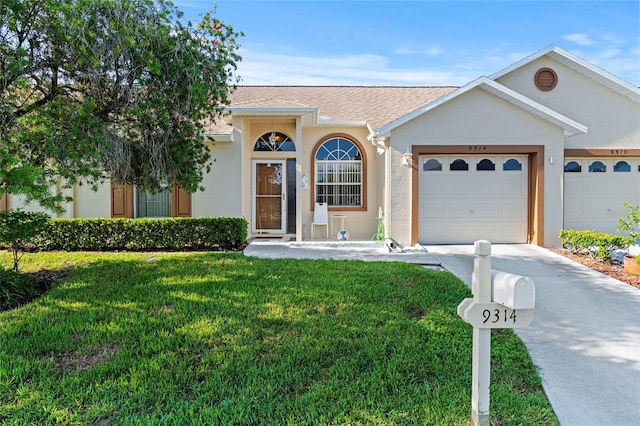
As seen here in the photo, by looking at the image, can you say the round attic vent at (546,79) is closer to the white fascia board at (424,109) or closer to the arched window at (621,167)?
→ the arched window at (621,167)

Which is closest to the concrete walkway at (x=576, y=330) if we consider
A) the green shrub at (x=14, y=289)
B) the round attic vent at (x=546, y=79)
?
the green shrub at (x=14, y=289)

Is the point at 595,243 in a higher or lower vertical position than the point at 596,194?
lower

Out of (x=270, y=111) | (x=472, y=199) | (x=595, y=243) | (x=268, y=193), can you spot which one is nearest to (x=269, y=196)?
(x=268, y=193)

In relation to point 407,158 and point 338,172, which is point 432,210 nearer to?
point 407,158

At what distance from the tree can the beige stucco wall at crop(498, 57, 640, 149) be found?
9.18 metres

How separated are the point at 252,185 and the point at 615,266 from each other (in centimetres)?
964

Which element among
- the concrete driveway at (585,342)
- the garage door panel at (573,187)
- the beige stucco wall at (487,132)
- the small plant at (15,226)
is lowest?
the concrete driveway at (585,342)

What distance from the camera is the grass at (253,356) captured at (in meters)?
3.03

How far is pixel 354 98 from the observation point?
14.4m

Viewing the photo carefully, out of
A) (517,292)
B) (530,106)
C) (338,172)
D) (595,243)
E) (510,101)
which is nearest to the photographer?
(517,292)

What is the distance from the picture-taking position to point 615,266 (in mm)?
8008

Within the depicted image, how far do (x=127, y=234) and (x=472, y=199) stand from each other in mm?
9032

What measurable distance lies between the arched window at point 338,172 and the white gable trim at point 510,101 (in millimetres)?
2392

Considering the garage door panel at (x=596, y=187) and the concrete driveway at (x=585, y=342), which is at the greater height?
the garage door panel at (x=596, y=187)
